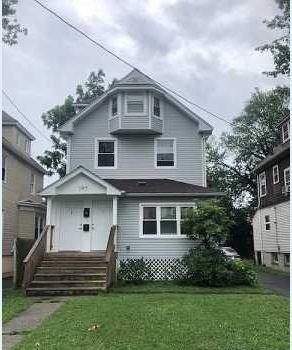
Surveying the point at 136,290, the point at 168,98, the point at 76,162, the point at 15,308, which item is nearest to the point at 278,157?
the point at 168,98

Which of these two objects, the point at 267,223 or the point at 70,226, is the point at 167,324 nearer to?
the point at 70,226

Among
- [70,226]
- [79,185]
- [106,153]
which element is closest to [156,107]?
[106,153]

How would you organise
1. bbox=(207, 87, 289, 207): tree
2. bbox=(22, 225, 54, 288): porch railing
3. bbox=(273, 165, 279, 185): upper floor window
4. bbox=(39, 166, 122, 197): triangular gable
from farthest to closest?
bbox=(207, 87, 289, 207): tree < bbox=(273, 165, 279, 185): upper floor window < bbox=(39, 166, 122, 197): triangular gable < bbox=(22, 225, 54, 288): porch railing

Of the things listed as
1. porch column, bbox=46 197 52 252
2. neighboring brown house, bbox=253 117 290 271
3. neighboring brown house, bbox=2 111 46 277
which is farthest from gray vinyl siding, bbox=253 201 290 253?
neighboring brown house, bbox=2 111 46 277

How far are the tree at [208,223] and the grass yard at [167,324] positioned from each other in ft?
12.3

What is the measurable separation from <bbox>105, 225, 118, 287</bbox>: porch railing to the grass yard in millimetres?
2413

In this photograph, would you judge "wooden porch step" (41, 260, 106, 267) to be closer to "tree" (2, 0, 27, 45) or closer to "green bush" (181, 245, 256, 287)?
"green bush" (181, 245, 256, 287)

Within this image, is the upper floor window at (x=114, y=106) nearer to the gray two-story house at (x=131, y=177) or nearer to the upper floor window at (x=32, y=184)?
the gray two-story house at (x=131, y=177)

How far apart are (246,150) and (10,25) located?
3603cm

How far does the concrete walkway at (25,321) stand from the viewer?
22.9ft

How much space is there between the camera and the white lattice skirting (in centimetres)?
1625

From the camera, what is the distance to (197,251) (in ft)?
50.8

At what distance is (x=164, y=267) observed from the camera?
648 inches

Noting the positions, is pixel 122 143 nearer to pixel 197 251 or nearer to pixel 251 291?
pixel 197 251
